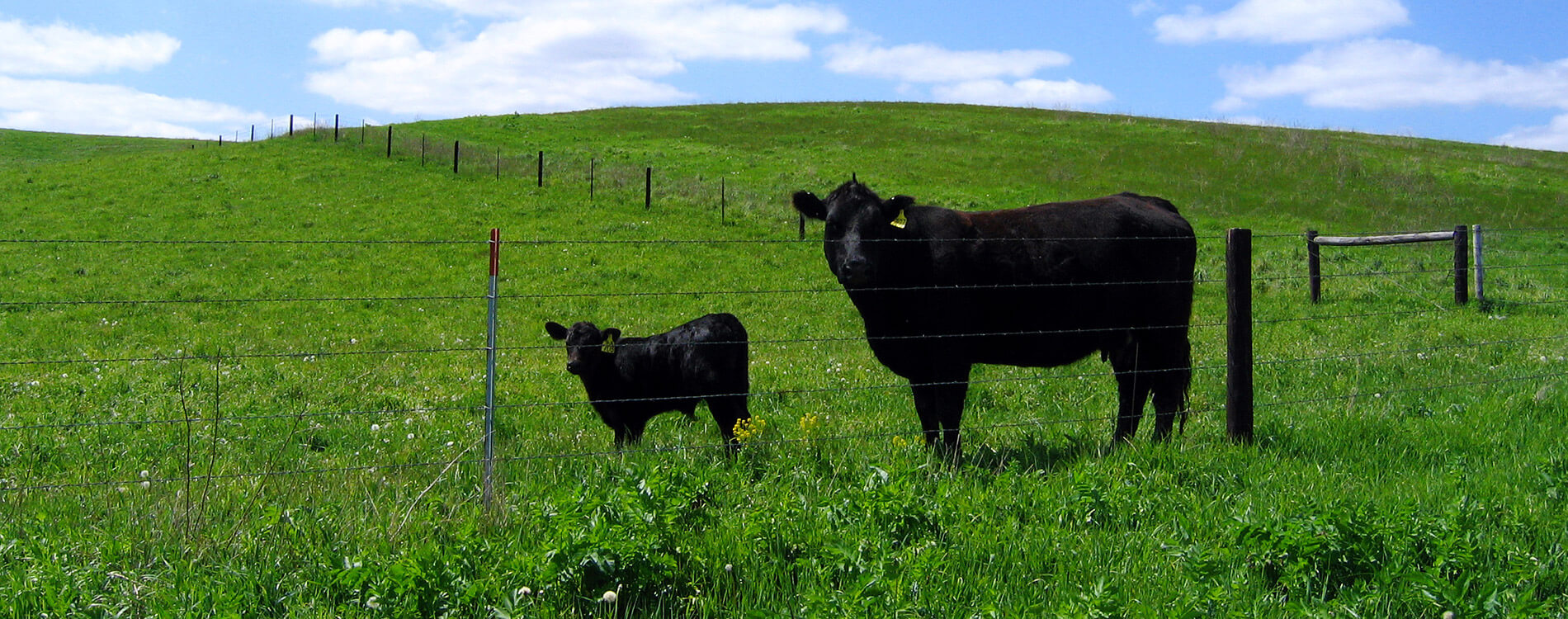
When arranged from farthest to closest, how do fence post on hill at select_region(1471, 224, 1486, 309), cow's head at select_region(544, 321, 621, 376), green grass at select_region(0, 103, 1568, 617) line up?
1. fence post on hill at select_region(1471, 224, 1486, 309)
2. cow's head at select_region(544, 321, 621, 376)
3. green grass at select_region(0, 103, 1568, 617)

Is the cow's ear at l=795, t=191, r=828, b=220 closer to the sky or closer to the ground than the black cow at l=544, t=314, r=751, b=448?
closer to the sky

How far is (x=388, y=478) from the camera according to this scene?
5676 mm

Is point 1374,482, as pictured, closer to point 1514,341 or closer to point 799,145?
point 1514,341

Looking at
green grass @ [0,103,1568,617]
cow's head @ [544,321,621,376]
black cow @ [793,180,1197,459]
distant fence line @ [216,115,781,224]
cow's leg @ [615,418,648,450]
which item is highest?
distant fence line @ [216,115,781,224]

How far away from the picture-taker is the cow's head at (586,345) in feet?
29.3

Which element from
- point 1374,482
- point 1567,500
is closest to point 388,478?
point 1374,482

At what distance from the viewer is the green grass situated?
3939mm

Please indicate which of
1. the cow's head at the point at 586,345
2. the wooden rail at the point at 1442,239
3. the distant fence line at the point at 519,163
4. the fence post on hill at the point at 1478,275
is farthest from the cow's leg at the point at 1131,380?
the distant fence line at the point at 519,163

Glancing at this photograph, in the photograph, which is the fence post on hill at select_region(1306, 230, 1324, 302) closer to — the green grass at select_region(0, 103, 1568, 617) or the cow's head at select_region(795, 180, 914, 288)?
the green grass at select_region(0, 103, 1568, 617)

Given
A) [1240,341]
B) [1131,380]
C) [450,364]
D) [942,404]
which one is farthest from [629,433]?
[450,364]

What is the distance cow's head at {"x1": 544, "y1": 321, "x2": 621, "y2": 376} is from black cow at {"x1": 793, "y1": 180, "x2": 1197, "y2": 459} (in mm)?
2203

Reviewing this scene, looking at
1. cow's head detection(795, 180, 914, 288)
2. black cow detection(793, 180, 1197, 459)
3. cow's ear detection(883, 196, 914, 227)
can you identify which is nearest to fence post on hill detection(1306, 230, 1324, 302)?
black cow detection(793, 180, 1197, 459)

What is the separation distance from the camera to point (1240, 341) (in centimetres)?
657

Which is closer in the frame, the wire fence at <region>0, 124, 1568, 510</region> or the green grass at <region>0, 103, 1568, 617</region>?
the green grass at <region>0, 103, 1568, 617</region>
